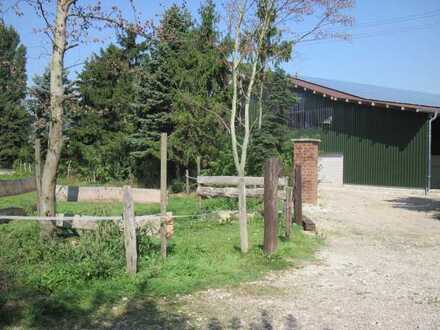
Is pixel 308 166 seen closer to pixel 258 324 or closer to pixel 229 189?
pixel 229 189

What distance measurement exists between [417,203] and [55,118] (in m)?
14.5

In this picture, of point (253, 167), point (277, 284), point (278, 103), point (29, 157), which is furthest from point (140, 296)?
point (29, 157)

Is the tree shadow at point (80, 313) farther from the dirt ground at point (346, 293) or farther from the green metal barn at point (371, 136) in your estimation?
the green metal barn at point (371, 136)

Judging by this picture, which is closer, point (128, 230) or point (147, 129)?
point (128, 230)

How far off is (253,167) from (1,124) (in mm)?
30032

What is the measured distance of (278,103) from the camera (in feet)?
81.1

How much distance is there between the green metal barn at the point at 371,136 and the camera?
2255 centimetres

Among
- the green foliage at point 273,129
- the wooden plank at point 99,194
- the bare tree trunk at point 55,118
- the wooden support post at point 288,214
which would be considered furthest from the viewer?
the green foliage at point 273,129

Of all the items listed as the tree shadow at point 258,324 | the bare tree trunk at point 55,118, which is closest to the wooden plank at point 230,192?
the bare tree trunk at point 55,118

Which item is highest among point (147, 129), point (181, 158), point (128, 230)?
point (147, 129)

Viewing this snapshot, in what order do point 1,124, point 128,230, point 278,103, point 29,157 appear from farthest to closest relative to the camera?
1. point 1,124
2. point 29,157
3. point 278,103
4. point 128,230

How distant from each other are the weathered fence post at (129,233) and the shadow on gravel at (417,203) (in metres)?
11.0

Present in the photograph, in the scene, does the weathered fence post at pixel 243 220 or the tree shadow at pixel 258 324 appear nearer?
the tree shadow at pixel 258 324

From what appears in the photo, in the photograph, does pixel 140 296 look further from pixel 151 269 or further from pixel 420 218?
pixel 420 218
